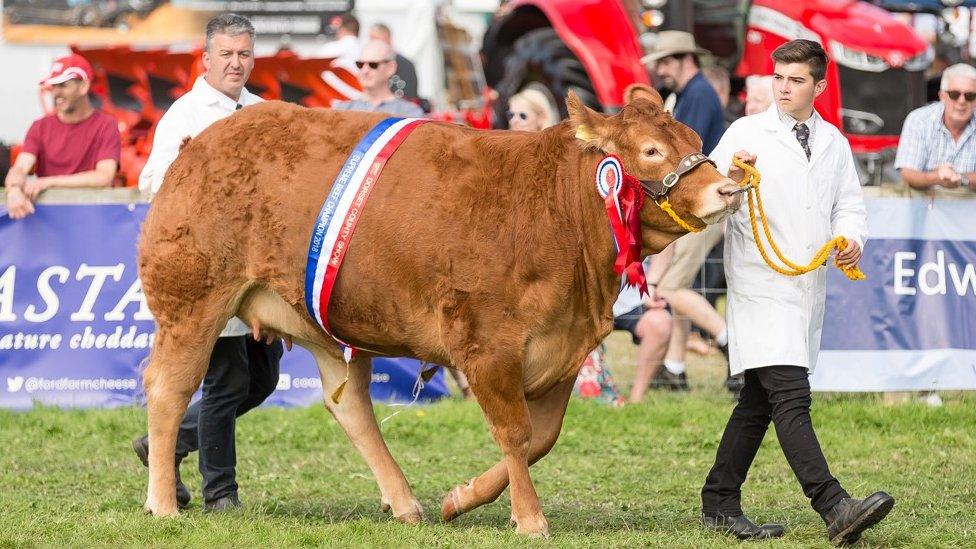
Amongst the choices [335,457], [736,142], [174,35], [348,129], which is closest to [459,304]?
[348,129]

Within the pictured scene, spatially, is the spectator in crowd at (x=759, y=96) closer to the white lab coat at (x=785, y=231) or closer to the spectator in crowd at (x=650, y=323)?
the spectator in crowd at (x=650, y=323)

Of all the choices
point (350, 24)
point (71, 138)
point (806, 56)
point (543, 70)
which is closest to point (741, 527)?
point (806, 56)

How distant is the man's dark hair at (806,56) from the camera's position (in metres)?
6.29

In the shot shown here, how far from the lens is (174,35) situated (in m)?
19.3

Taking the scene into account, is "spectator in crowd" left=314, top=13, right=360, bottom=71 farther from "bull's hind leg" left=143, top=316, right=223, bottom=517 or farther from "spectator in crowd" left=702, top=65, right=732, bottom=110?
"bull's hind leg" left=143, top=316, right=223, bottom=517

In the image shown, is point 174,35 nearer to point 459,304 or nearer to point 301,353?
point 301,353

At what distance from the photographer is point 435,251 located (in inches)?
239

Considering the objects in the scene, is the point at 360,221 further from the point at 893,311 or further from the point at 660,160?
the point at 893,311

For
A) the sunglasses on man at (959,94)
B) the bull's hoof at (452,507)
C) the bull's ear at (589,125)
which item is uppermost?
the bull's ear at (589,125)

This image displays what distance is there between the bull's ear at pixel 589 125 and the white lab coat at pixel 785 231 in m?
0.59

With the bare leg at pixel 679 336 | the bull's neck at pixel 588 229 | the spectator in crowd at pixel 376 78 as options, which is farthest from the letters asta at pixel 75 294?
the bull's neck at pixel 588 229

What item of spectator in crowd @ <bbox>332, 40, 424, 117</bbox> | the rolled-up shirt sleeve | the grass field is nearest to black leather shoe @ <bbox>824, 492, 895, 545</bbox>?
the grass field

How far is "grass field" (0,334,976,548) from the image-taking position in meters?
6.19

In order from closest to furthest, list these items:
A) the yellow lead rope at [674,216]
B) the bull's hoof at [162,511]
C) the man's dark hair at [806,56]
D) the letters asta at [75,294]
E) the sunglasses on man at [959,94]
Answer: the yellow lead rope at [674,216] < the man's dark hair at [806,56] < the bull's hoof at [162,511] < the letters asta at [75,294] < the sunglasses on man at [959,94]
